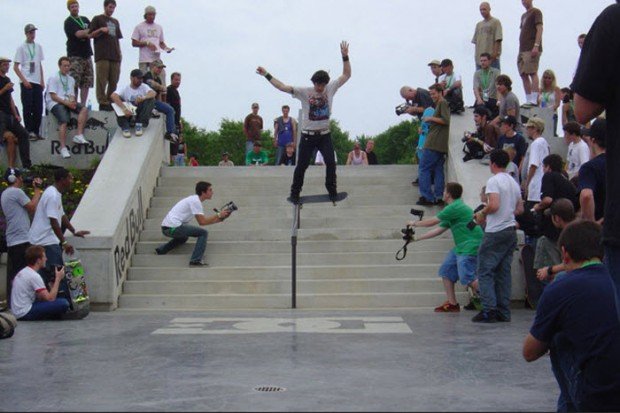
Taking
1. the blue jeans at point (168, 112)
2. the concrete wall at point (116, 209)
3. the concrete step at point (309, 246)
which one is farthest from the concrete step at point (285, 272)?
the blue jeans at point (168, 112)

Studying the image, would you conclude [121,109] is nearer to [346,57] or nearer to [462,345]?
[346,57]

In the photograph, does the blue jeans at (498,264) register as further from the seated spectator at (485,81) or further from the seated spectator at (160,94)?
the seated spectator at (160,94)

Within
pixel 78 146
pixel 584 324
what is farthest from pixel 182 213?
pixel 584 324

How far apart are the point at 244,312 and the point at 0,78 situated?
783 cm

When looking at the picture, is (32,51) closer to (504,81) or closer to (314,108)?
(314,108)

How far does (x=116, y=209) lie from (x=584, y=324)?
9.83 metres

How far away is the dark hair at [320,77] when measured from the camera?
52.3ft

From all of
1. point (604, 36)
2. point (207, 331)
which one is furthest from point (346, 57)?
point (604, 36)

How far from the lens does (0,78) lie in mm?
17859

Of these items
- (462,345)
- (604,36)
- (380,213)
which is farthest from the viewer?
(380,213)

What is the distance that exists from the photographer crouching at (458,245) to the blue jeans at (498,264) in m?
0.54

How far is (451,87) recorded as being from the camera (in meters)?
18.8

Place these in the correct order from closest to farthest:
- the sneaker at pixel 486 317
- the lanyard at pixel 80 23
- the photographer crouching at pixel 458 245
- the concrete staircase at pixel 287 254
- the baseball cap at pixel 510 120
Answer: the sneaker at pixel 486 317 → the photographer crouching at pixel 458 245 → the concrete staircase at pixel 287 254 → the baseball cap at pixel 510 120 → the lanyard at pixel 80 23

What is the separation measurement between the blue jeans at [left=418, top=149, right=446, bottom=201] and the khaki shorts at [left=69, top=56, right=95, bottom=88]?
7000 millimetres
